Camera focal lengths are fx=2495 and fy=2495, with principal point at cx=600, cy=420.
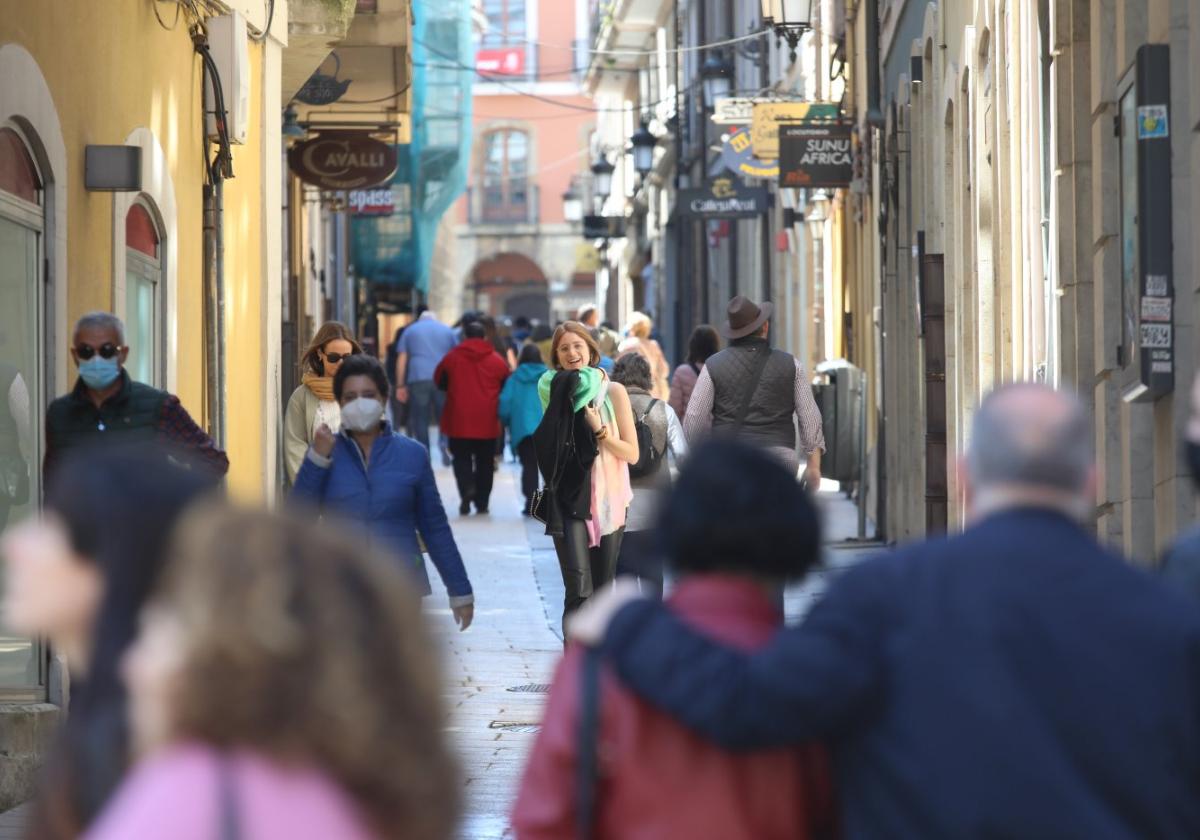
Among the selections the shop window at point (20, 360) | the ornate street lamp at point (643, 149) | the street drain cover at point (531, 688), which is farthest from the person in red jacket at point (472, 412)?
the ornate street lamp at point (643, 149)

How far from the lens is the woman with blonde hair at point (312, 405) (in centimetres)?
1140

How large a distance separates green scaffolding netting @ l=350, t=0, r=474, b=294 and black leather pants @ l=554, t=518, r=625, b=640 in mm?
14800

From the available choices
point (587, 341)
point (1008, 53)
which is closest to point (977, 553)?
point (587, 341)

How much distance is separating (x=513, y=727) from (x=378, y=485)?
1586 mm

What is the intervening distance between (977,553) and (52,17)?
665 cm

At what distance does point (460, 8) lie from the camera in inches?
1133

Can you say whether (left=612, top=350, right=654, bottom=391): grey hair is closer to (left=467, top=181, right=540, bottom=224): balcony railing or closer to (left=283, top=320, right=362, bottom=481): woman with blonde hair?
(left=283, top=320, right=362, bottom=481): woman with blonde hair

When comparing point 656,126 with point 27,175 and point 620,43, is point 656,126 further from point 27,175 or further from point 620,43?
point 27,175

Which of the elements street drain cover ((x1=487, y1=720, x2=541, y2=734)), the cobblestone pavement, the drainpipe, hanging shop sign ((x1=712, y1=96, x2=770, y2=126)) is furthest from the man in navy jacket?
hanging shop sign ((x1=712, y1=96, x2=770, y2=126))

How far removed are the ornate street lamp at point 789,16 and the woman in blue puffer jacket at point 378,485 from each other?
40.8 ft

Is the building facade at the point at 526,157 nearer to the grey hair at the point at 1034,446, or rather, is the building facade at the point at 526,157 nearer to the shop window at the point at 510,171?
the shop window at the point at 510,171

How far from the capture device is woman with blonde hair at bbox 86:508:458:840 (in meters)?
2.51

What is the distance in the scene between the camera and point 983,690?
332 cm

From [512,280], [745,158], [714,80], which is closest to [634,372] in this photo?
[745,158]
